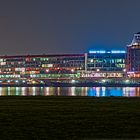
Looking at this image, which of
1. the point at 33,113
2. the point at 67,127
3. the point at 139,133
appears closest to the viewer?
the point at 139,133

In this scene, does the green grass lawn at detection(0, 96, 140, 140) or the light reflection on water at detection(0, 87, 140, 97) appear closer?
the green grass lawn at detection(0, 96, 140, 140)

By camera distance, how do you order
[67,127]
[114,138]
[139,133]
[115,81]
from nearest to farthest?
→ [114,138] < [139,133] < [67,127] < [115,81]

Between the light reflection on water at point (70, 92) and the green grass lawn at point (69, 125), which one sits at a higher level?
the green grass lawn at point (69, 125)

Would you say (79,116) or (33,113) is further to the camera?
(33,113)

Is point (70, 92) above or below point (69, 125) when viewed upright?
below

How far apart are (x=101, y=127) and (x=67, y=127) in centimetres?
101

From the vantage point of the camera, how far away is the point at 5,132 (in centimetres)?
1391

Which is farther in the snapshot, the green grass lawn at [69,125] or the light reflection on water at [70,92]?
the light reflection on water at [70,92]

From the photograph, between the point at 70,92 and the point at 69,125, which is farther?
the point at 70,92

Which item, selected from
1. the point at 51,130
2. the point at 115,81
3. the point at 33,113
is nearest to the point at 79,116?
the point at 33,113

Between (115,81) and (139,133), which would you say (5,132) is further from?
(115,81)

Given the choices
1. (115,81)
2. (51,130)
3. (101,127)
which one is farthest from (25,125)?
(115,81)

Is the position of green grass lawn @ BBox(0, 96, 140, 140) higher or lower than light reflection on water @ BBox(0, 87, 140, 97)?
higher

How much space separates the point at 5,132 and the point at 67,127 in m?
2.02
